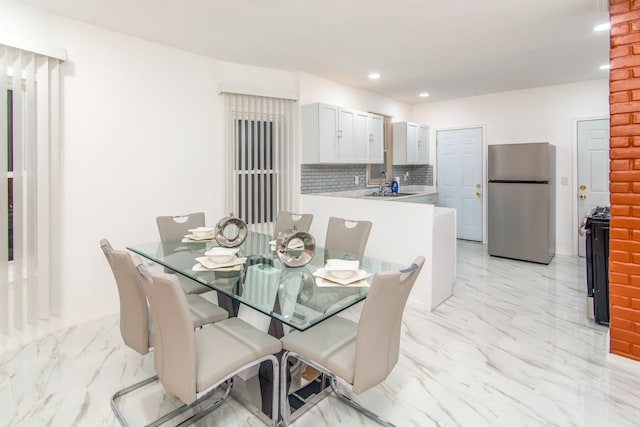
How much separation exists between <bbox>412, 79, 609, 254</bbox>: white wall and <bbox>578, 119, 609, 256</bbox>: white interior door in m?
0.08

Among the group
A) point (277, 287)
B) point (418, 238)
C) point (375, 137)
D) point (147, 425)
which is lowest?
point (147, 425)

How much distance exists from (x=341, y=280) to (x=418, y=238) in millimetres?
1683

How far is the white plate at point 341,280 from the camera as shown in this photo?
1874 mm

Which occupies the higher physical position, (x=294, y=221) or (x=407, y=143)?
(x=407, y=143)

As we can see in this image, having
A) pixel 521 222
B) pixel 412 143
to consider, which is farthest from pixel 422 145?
pixel 521 222

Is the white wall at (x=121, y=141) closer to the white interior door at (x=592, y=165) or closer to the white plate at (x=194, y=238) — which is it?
the white plate at (x=194, y=238)

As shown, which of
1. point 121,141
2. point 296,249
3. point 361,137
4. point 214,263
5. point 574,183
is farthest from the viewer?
point 574,183

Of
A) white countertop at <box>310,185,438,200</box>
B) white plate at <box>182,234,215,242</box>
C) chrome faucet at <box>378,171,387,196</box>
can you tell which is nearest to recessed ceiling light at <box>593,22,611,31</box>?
white countertop at <box>310,185,438,200</box>

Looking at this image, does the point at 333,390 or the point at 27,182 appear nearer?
the point at 333,390

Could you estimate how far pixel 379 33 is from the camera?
10.6 ft

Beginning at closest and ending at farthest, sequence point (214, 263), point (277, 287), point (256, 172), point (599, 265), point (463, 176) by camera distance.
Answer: point (277, 287)
point (214, 263)
point (599, 265)
point (256, 172)
point (463, 176)

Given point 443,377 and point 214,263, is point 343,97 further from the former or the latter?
point 443,377

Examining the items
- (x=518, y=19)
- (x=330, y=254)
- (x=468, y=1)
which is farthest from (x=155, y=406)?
(x=518, y=19)

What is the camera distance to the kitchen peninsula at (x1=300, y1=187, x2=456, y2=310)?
10.8 ft
